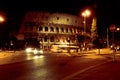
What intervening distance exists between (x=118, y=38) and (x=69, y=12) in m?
24.4

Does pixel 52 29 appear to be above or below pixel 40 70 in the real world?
above

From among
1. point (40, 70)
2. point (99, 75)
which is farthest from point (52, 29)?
point (99, 75)

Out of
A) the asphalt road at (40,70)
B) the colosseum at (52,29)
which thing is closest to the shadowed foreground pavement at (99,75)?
the asphalt road at (40,70)

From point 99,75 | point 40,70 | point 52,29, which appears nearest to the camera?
point 99,75

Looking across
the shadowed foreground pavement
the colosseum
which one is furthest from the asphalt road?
the colosseum

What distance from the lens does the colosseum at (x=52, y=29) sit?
88.0 meters

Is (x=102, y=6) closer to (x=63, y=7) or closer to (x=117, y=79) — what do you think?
(x=63, y=7)

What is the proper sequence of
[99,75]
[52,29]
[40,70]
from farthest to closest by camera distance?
1. [52,29]
2. [40,70]
3. [99,75]

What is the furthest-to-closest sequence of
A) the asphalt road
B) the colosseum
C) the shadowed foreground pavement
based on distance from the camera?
the colosseum, the asphalt road, the shadowed foreground pavement

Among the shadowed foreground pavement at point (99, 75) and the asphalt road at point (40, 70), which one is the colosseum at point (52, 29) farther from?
the shadowed foreground pavement at point (99, 75)

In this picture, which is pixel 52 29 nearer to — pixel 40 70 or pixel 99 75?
pixel 40 70

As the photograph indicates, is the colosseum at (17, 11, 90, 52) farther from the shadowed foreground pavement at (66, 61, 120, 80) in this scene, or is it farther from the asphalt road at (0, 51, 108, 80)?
the shadowed foreground pavement at (66, 61, 120, 80)

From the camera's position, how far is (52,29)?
310 ft

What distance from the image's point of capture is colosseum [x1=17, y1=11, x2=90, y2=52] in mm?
88000
